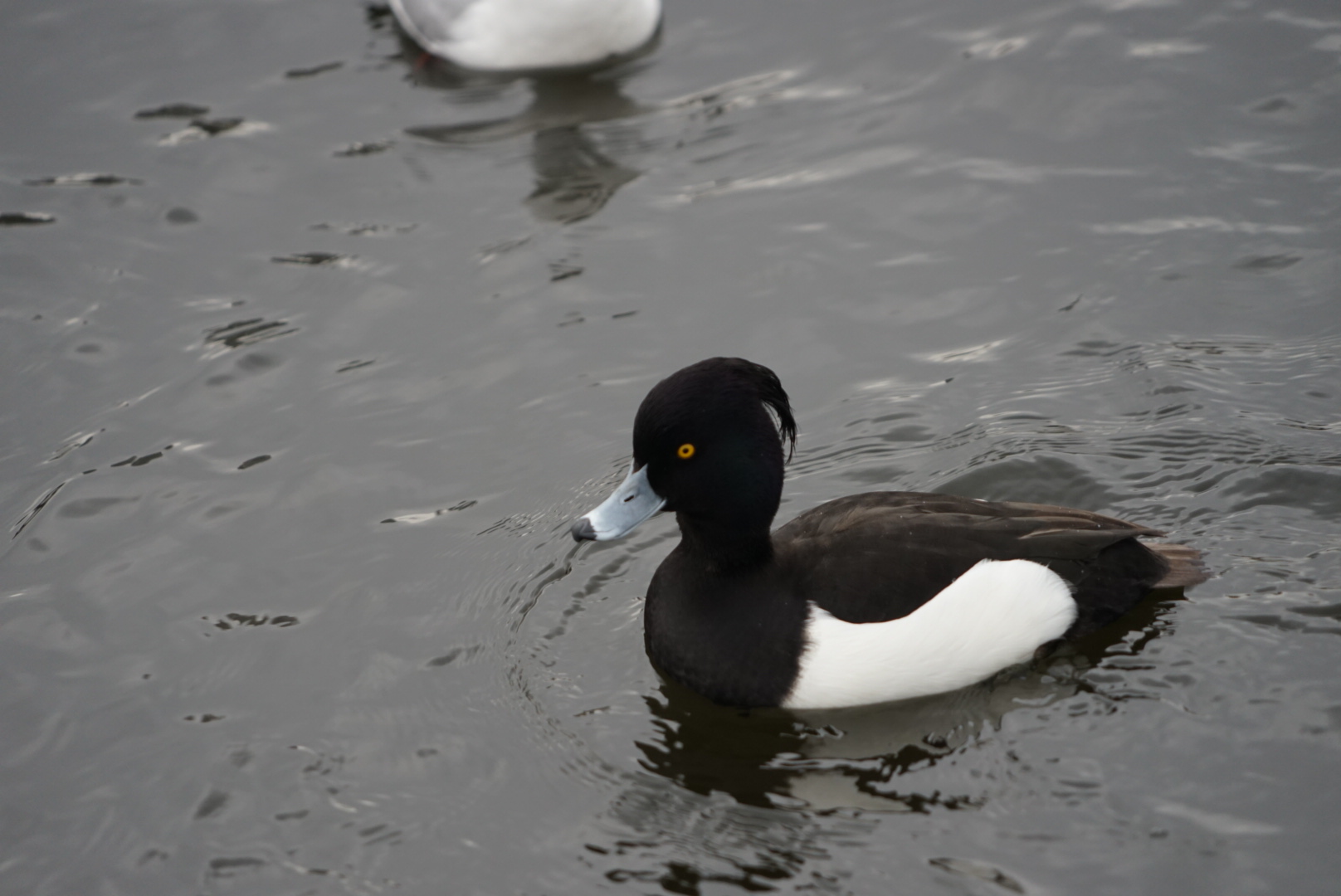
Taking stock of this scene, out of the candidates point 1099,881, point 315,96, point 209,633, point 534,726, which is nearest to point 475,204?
point 315,96

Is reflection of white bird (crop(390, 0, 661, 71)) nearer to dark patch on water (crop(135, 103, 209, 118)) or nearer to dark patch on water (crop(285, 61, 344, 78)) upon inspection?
dark patch on water (crop(285, 61, 344, 78))

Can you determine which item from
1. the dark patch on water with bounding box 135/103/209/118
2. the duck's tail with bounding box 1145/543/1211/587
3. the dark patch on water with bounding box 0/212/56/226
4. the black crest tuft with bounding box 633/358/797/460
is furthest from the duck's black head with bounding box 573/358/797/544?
the dark patch on water with bounding box 135/103/209/118

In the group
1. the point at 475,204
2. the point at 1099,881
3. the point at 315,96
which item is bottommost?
the point at 1099,881

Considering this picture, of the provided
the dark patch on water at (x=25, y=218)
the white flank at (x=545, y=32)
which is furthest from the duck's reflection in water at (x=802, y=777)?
the white flank at (x=545, y=32)

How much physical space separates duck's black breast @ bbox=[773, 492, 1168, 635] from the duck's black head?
322 mm

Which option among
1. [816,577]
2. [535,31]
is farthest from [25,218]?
[816,577]

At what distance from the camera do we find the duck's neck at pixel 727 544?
5426mm

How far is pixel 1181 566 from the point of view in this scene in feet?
18.7

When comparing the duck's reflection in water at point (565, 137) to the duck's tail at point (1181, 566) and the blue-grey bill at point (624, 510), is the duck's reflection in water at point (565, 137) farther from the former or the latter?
the duck's tail at point (1181, 566)

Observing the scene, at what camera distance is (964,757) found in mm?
5145

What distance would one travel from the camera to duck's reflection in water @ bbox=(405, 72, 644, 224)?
28.9 feet

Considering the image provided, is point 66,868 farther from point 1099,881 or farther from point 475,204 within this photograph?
point 475,204

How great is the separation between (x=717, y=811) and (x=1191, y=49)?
22.9 ft

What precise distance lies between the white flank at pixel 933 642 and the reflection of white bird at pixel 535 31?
5.95m
